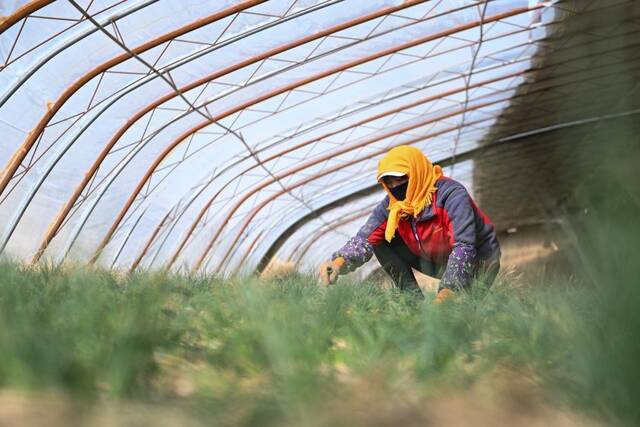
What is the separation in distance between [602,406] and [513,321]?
0.94 meters

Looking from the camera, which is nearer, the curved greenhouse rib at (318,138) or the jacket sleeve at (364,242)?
the jacket sleeve at (364,242)

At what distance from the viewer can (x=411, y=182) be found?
546cm

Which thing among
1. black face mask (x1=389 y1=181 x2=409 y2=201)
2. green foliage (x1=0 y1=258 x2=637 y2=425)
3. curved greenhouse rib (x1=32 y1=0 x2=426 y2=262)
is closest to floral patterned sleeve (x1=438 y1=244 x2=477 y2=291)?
black face mask (x1=389 y1=181 x2=409 y2=201)

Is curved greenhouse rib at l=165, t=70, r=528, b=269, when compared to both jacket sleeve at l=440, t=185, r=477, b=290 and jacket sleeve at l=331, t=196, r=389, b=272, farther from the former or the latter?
jacket sleeve at l=440, t=185, r=477, b=290

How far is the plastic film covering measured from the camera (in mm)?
11703

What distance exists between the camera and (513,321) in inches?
98.2

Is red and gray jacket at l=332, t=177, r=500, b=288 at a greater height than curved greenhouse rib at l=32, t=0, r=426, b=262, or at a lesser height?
lesser

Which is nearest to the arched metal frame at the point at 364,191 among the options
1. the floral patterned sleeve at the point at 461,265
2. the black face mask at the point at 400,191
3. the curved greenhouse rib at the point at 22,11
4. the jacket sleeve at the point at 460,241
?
the curved greenhouse rib at the point at 22,11

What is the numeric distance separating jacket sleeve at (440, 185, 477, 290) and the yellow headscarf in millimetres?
213

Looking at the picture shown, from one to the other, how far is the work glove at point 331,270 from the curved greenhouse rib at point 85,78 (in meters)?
7.59

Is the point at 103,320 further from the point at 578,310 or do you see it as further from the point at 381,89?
the point at 381,89

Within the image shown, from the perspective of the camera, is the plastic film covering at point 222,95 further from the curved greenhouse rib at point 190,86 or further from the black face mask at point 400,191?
the black face mask at point 400,191

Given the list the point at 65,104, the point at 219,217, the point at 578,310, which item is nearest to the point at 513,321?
the point at 578,310

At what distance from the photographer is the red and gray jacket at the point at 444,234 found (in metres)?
4.91
